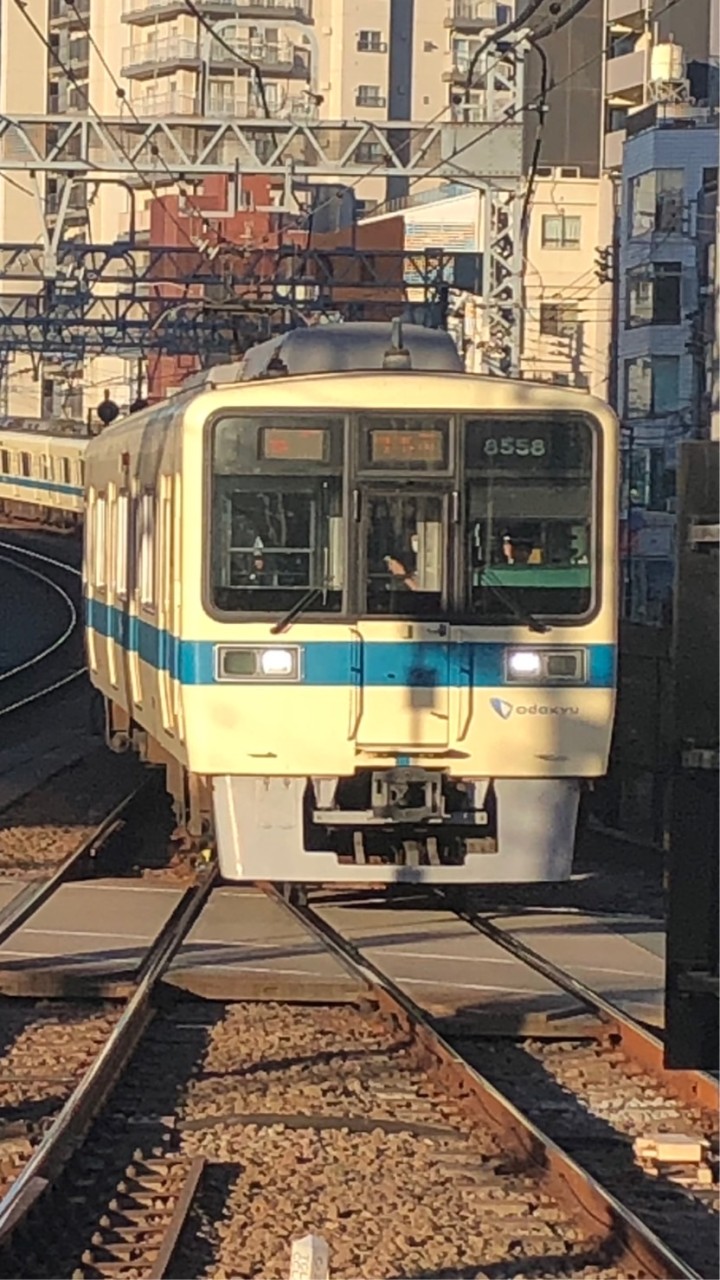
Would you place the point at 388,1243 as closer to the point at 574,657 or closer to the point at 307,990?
the point at 307,990

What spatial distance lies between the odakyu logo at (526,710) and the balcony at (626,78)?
42.7 meters

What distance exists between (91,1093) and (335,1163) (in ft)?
3.34

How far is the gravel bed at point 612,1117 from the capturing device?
20.6 ft

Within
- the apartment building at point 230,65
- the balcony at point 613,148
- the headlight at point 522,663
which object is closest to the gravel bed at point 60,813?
the headlight at point 522,663

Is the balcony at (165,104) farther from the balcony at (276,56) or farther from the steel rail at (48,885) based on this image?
the steel rail at (48,885)

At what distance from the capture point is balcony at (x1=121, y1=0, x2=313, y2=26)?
71125 mm

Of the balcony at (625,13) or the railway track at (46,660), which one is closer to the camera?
the railway track at (46,660)

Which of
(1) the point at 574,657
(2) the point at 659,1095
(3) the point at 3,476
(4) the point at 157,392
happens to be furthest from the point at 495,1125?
(4) the point at 157,392

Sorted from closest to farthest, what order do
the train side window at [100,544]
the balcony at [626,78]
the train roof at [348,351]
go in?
the train roof at [348,351]
the train side window at [100,544]
the balcony at [626,78]

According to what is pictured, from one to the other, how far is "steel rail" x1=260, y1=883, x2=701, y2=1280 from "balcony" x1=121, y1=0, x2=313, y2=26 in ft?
209

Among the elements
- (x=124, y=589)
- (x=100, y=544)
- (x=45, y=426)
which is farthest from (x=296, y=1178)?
(x=45, y=426)

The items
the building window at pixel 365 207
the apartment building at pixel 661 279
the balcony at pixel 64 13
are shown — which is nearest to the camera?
the apartment building at pixel 661 279

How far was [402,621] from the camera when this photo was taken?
11.3m

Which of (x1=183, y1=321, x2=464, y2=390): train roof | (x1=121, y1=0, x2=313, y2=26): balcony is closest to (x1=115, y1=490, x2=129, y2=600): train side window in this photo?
(x1=183, y1=321, x2=464, y2=390): train roof
